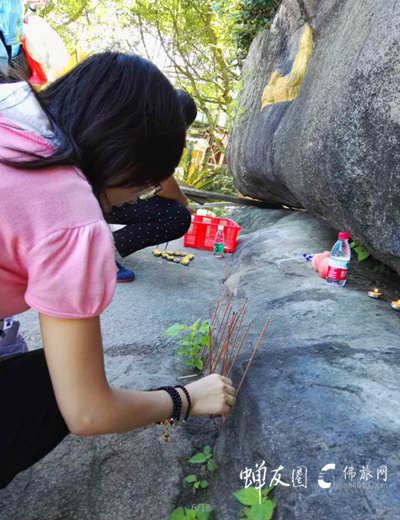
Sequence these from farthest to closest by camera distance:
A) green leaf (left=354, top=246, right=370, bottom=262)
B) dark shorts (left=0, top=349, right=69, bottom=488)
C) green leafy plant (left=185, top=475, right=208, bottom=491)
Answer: green leaf (left=354, top=246, right=370, bottom=262), green leafy plant (left=185, top=475, right=208, bottom=491), dark shorts (left=0, top=349, right=69, bottom=488)

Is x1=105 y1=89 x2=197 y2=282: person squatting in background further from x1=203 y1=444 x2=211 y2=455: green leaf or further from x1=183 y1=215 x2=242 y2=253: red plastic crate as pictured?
x1=203 y1=444 x2=211 y2=455: green leaf

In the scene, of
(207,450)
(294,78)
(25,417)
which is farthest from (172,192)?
(25,417)

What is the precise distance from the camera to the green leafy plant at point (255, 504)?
1198 mm

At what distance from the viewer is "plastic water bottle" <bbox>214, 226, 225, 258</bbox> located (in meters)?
4.53

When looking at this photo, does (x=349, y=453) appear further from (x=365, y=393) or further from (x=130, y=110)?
(x=130, y=110)

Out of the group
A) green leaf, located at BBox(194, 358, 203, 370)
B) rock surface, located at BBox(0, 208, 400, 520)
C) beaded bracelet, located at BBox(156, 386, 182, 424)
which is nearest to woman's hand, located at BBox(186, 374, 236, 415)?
beaded bracelet, located at BBox(156, 386, 182, 424)

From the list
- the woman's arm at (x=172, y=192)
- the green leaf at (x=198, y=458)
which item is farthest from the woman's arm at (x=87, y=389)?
the woman's arm at (x=172, y=192)

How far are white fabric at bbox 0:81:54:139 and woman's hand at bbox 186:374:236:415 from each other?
83cm

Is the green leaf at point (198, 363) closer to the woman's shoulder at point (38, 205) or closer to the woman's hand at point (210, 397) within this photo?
the woman's hand at point (210, 397)

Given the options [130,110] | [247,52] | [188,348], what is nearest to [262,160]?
[188,348]

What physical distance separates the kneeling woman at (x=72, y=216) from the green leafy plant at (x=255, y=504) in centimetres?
32

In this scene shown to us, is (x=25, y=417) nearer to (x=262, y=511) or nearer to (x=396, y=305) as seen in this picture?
(x=262, y=511)

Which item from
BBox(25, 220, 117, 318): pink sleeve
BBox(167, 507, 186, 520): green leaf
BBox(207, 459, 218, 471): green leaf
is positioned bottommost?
BBox(207, 459, 218, 471): green leaf

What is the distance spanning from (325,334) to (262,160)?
2.96m
